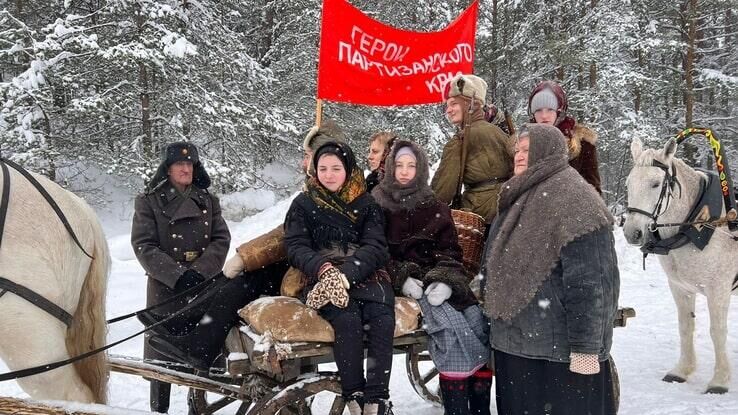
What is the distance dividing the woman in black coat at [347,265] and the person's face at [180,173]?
1185 millimetres

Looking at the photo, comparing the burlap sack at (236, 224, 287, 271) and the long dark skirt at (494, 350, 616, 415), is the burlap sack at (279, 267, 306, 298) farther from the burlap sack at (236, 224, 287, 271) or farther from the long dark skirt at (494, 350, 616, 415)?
the long dark skirt at (494, 350, 616, 415)

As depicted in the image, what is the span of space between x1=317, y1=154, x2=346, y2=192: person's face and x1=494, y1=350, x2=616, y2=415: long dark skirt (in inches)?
53.2

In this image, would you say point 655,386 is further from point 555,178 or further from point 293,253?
point 293,253

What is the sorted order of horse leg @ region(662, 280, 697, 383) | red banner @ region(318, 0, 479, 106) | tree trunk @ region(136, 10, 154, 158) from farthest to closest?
tree trunk @ region(136, 10, 154, 158) → red banner @ region(318, 0, 479, 106) → horse leg @ region(662, 280, 697, 383)

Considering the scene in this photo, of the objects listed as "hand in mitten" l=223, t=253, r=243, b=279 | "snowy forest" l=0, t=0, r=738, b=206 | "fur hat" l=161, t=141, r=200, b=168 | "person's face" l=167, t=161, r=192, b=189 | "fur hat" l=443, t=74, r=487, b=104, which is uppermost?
"snowy forest" l=0, t=0, r=738, b=206

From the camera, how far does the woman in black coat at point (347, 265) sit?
9.39 feet

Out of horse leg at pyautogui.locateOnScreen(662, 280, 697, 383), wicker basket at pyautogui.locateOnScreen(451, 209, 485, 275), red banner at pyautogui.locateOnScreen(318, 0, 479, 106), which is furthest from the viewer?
red banner at pyautogui.locateOnScreen(318, 0, 479, 106)

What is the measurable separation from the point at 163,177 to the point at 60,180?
9.97 meters

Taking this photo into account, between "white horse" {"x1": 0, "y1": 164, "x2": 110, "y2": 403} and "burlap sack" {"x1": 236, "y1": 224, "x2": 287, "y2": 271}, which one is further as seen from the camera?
"burlap sack" {"x1": 236, "y1": 224, "x2": 287, "y2": 271}

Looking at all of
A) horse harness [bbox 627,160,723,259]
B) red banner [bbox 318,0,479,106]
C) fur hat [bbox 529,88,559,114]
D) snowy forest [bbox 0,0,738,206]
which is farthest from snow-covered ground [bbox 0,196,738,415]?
snowy forest [bbox 0,0,738,206]

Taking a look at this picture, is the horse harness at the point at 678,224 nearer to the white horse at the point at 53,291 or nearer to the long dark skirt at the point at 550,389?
the long dark skirt at the point at 550,389

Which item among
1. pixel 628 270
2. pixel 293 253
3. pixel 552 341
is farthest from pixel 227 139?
pixel 552 341

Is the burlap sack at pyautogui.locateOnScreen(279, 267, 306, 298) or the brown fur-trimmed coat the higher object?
the brown fur-trimmed coat

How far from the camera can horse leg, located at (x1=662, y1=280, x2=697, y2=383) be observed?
16.4 ft
